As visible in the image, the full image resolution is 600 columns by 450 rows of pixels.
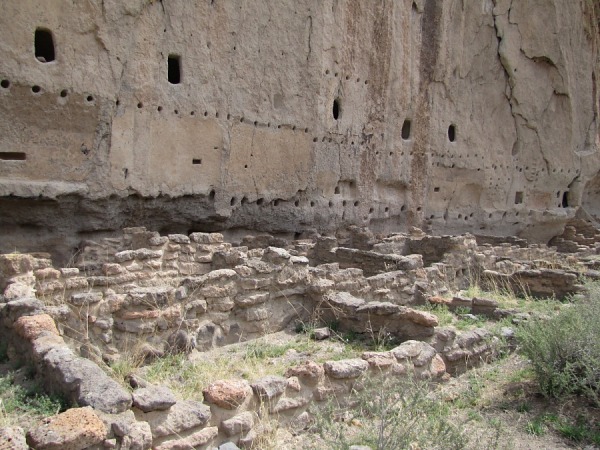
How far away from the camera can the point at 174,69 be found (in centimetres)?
1284

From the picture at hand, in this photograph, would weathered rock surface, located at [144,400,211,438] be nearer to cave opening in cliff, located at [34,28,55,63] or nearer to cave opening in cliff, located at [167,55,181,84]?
cave opening in cliff, located at [34,28,55,63]

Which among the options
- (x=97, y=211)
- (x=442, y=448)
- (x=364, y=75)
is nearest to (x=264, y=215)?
(x=97, y=211)

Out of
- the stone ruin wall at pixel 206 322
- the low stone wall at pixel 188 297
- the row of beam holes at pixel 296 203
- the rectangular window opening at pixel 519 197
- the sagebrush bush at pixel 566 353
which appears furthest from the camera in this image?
the rectangular window opening at pixel 519 197

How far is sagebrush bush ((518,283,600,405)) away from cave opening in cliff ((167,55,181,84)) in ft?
32.9

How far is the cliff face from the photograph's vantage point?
426 inches

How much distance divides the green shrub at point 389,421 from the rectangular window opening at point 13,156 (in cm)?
865

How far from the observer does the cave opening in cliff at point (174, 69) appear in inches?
493

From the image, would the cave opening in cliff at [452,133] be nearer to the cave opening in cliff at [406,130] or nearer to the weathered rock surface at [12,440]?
the cave opening in cliff at [406,130]

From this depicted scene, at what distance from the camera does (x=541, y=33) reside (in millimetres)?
20859

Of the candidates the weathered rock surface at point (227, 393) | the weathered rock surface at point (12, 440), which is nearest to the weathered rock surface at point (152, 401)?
the weathered rock surface at point (227, 393)

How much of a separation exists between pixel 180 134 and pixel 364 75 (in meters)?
6.36

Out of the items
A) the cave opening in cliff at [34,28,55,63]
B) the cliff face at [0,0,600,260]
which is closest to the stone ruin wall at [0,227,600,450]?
the cliff face at [0,0,600,260]

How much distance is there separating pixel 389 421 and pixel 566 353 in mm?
2009

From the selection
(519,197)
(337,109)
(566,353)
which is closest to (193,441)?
(566,353)
